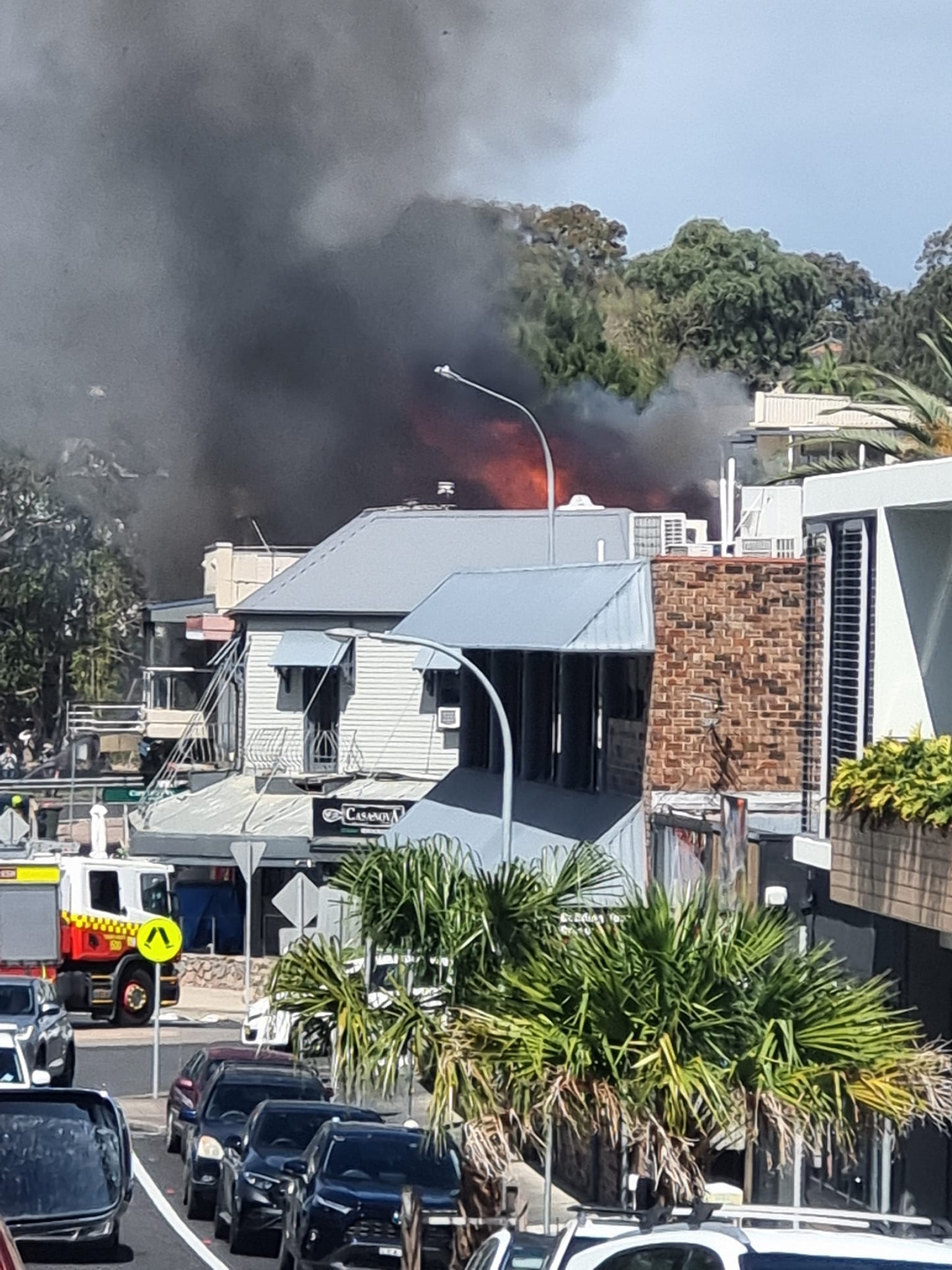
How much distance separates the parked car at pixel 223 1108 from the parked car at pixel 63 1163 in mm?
4497

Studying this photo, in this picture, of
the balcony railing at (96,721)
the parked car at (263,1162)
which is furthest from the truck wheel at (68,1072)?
the balcony railing at (96,721)

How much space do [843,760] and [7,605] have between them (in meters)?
55.1

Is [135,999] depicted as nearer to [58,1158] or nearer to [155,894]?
[155,894]

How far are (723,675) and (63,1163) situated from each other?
33.9ft

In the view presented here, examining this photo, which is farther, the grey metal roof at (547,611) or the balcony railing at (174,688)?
the balcony railing at (174,688)

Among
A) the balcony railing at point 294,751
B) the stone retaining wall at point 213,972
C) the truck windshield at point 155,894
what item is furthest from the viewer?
the balcony railing at point 294,751

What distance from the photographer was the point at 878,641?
1738cm

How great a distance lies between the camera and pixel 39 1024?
28.3m

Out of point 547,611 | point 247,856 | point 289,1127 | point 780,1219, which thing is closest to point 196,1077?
point 289,1127

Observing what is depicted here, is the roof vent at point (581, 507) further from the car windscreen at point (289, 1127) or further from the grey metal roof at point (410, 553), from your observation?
the car windscreen at point (289, 1127)

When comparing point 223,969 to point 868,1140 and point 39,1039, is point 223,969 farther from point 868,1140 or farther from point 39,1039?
point 868,1140

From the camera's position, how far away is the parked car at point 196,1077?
24.1 meters

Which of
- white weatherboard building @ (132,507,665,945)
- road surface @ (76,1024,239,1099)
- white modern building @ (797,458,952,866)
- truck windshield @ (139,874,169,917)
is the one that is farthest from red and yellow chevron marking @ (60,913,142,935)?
white modern building @ (797,458,952,866)

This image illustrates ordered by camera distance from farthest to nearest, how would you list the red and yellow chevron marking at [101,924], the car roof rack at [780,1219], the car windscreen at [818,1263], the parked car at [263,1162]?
1. the red and yellow chevron marking at [101,924]
2. the parked car at [263,1162]
3. the car roof rack at [780,1219]
4. the car windscreen at [818,1263]
